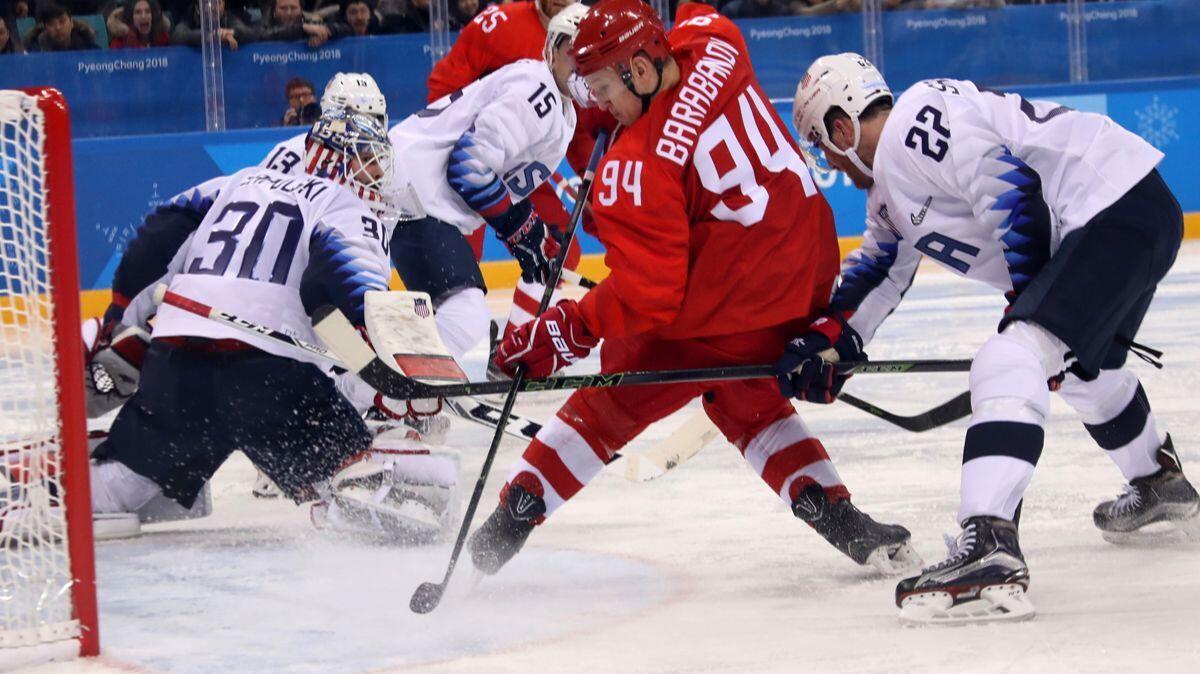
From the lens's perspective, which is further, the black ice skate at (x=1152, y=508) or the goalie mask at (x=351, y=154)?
the goalie mask at (x=351, y=154)

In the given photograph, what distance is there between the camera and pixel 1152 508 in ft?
10.1

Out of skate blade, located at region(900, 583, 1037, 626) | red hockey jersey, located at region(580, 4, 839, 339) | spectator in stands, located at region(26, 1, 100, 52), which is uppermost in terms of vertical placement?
red hockey jersey, located at region(580, 4, 839, 339)

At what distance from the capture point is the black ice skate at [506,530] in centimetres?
294

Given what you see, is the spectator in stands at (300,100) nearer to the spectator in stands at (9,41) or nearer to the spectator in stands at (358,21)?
the spectator in stands at (358,21)

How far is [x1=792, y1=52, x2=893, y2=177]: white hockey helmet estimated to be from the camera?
9.16 feet

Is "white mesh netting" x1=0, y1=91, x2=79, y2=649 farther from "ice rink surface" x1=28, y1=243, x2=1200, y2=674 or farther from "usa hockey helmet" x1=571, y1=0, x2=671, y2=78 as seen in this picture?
"usa hockey helmet" x1=571, y1=0, x2=671, y2=78

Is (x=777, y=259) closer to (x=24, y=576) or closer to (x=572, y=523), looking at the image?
(x=572, y=523)

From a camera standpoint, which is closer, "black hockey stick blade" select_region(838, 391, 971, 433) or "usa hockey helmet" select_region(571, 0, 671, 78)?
"usa hockey helmet" select_region(571, 0, 671, 78)

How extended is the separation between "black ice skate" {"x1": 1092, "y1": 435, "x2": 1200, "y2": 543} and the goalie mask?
5.29ft

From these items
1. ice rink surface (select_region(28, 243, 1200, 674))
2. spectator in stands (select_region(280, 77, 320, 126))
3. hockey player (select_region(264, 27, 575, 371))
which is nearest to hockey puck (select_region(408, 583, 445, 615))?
ice rink surface (select_region(28, 243, 1200, 674))

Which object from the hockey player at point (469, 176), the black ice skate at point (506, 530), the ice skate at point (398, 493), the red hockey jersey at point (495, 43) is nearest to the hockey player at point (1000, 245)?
the black ice skate at point (506, 530)

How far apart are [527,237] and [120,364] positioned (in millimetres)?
1504

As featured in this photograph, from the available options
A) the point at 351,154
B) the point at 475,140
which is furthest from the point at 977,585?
the point at 475,140

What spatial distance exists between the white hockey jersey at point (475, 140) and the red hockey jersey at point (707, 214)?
1.81 m
